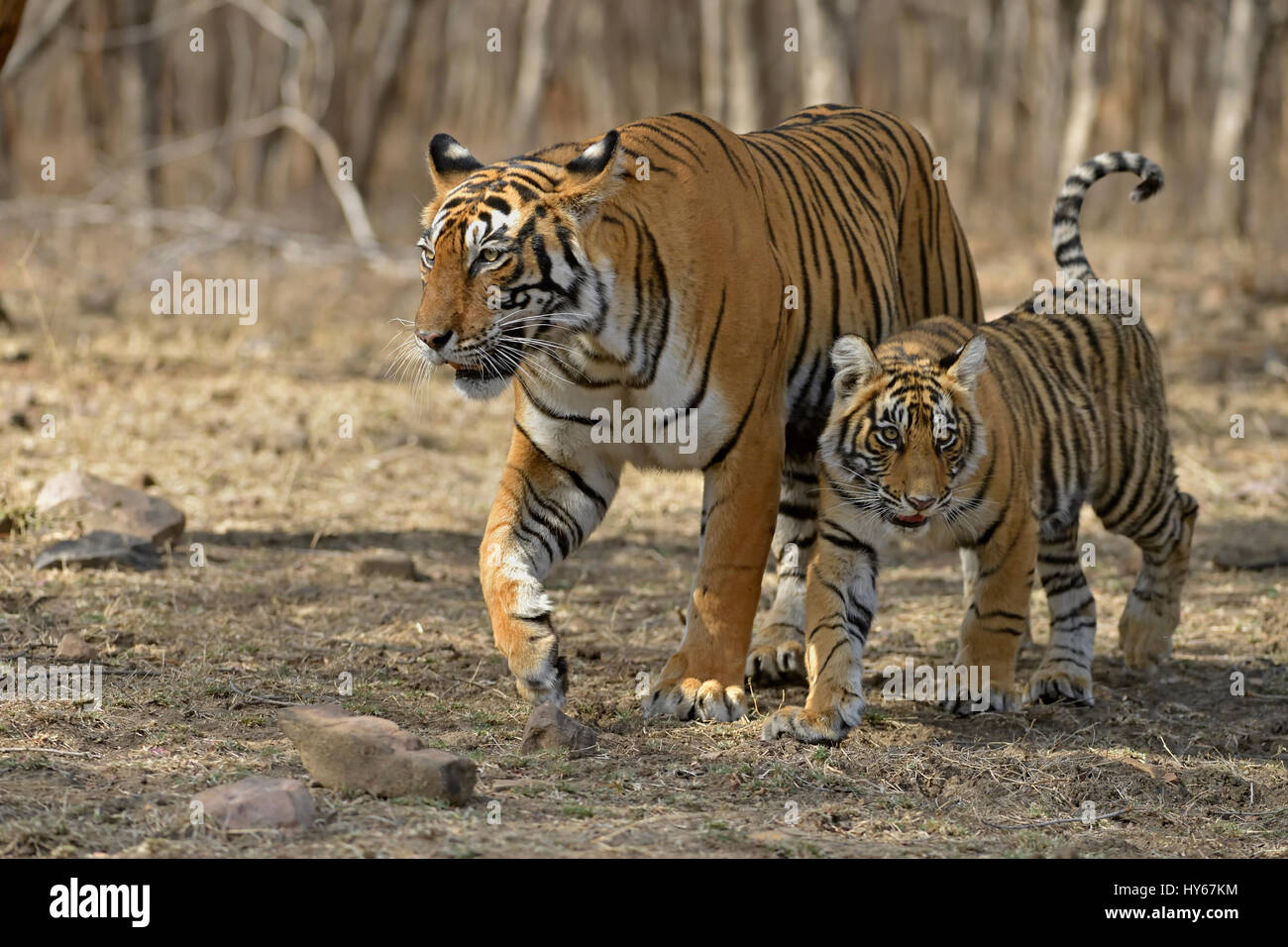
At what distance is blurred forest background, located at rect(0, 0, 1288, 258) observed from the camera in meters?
13.0

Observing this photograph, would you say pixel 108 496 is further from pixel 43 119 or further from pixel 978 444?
pixel 43 119

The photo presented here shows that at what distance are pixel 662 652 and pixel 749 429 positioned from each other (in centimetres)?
110

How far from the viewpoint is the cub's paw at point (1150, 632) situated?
204 inches

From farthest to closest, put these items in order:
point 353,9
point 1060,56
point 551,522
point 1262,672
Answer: point 353,9
point 1060,56
point 1262,672
point 551,522

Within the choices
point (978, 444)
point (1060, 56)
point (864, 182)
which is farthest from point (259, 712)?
point (1060, 56)

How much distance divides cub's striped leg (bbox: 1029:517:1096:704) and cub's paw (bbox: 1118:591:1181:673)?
1.13 feet

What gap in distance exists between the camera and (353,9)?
Result: 22.0 meters

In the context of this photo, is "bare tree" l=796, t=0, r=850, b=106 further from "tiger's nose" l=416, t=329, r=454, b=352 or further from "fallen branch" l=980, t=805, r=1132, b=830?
"fallen branch" l=980, t=805, r=1132, b=830

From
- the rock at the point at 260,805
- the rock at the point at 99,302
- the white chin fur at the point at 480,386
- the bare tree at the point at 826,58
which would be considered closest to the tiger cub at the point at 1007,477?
the white chin fur at the point at 480,386


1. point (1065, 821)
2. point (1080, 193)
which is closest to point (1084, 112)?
point (1080, 193)

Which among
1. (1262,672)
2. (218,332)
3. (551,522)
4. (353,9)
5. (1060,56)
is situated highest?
(353,9)

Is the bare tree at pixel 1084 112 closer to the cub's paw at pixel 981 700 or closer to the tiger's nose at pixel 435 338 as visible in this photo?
the cub's paw at pixel 981 700

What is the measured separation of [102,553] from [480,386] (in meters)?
→ 2.02

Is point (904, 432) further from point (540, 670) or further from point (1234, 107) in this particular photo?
point (1234, 107)
